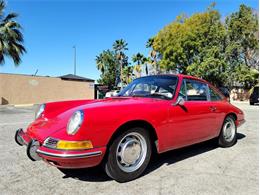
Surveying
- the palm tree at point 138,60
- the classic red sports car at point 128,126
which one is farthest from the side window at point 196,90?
the palm tree at point 138,60

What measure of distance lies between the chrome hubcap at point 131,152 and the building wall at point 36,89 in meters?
20.3

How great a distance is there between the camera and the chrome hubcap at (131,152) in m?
3.17

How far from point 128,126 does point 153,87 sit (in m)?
1.26

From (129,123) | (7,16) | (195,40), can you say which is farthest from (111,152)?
(195,40)

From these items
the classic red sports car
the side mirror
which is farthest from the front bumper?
the side mirror

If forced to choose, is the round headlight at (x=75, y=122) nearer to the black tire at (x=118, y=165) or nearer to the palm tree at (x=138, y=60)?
the black tire at (x=118, y=165)

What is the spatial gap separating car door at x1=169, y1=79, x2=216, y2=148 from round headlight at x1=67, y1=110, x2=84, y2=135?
4.76 feet

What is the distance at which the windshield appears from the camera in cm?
392

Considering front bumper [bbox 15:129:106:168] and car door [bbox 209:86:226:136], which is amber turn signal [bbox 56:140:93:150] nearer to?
front bumper [bbox 15:129:106:168]

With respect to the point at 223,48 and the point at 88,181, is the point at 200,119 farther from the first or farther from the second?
the point at 223,48

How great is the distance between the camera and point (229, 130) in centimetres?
513

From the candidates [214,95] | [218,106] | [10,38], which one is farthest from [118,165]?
[10,38]

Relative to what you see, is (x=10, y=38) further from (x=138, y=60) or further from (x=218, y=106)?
(x=138, y=60)

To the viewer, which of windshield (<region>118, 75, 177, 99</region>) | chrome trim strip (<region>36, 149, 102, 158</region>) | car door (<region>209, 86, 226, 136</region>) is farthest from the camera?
car door (<region>209, 86, 226, 136</region>)
